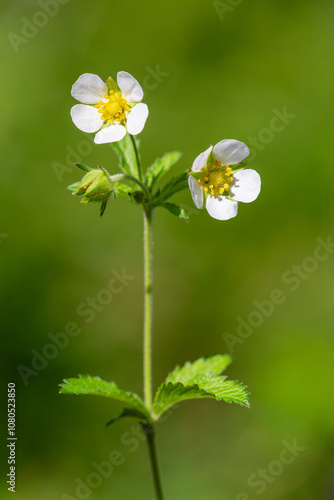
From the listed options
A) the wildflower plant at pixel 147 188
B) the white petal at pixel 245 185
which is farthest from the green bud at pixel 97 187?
the white petal at pixel 245 185

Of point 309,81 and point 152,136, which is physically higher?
point 309,81

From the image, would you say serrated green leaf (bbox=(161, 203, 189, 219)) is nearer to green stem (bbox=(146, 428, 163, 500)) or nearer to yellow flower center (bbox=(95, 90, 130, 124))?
yellow flower center (bbox=(95, 90, 130, 124))

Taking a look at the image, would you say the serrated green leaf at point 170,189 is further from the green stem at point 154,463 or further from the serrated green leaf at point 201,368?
the green stem at point 154,463

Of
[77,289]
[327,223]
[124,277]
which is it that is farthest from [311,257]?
[77,289]

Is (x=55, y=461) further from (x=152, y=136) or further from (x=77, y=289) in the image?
(x=152, y=136)

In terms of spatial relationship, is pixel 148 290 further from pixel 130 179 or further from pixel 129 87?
pixel 129 87

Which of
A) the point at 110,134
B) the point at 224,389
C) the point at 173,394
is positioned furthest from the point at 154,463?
the point at 110,134
